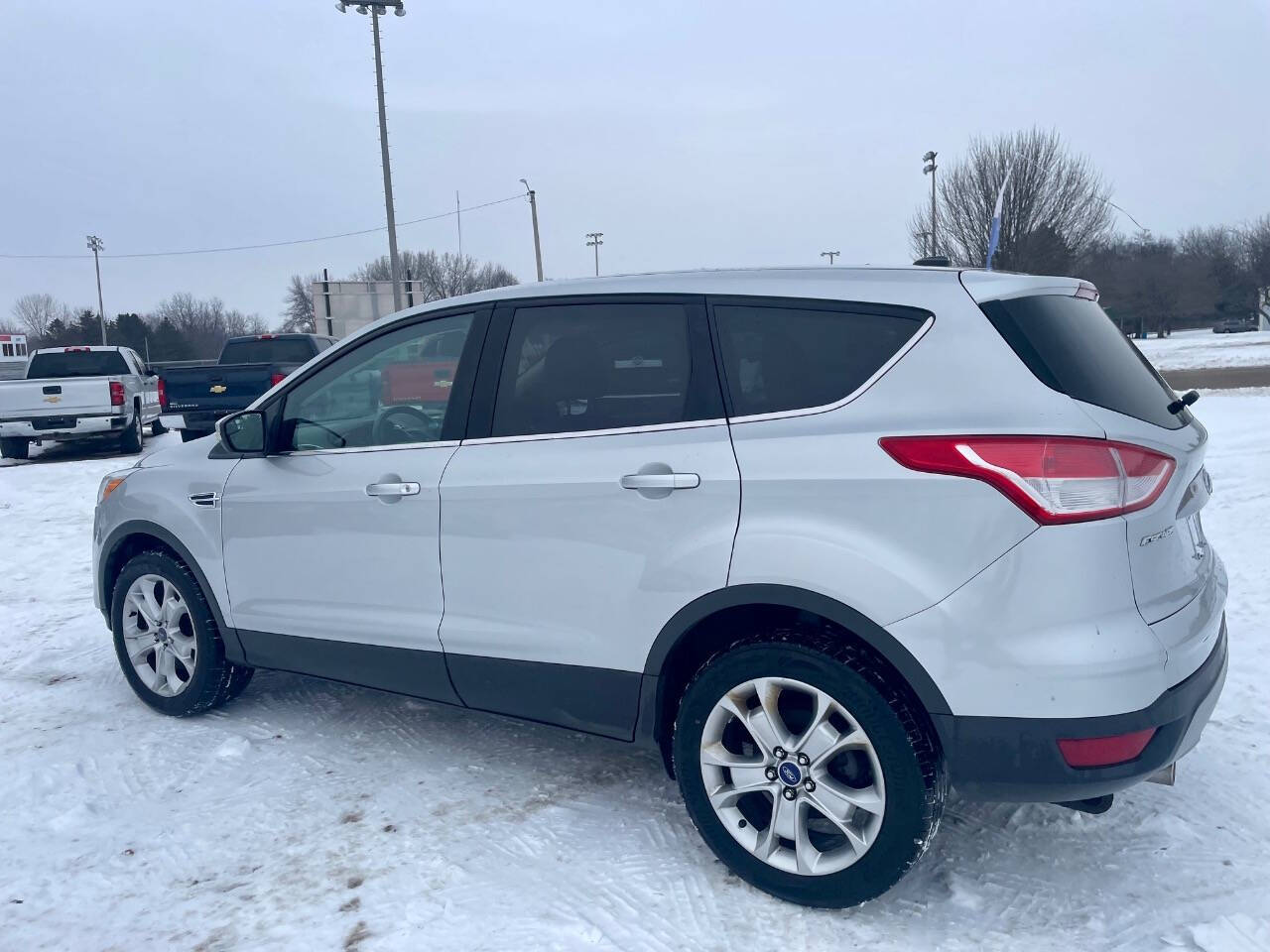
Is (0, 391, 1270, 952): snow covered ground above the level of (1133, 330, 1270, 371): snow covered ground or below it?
below

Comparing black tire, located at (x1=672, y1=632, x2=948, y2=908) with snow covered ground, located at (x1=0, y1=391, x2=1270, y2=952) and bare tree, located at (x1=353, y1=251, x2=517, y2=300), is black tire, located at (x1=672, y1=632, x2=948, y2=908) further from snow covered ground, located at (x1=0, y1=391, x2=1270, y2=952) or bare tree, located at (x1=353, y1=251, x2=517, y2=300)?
bare tree, located at (x1=353, y1=251, x2=517, y2=300)

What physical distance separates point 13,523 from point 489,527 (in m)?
7.94

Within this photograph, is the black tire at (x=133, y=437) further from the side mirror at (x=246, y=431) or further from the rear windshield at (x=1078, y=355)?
the rear windshield at (x=1078, y=355)

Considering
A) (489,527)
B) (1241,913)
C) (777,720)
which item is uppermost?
(489,527)

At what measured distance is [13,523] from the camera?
30.6ft

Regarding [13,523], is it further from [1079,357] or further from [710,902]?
[1079,357]

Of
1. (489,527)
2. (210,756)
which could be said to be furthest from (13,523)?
(489,527)

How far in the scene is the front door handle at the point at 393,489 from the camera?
3.61 metres

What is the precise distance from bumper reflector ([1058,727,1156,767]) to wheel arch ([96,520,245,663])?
3.30 m

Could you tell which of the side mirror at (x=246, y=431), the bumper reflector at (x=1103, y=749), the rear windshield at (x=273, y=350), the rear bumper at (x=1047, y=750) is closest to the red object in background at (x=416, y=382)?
the side mirror at (x=246, y=431)

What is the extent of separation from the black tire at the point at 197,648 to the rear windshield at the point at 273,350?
42.2ft

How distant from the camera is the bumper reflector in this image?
8.23ft

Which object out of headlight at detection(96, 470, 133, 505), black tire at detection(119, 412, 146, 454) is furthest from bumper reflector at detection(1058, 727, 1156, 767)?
black tire at detection(119, 412, 146, 454)

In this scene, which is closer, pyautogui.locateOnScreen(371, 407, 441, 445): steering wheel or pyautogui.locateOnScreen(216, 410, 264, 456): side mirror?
pyautogui.locateOnScreen(371, 407, 441, 445): steering wheel
